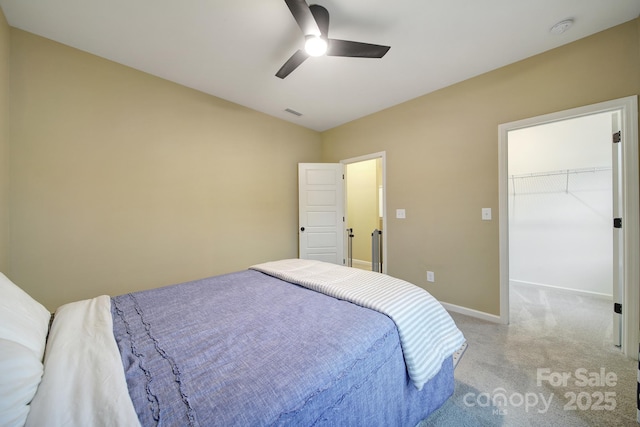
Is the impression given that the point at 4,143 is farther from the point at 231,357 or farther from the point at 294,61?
the point at 231,357

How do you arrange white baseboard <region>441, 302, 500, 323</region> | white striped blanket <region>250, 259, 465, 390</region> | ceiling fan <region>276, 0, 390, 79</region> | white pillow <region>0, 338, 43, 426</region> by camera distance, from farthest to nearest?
white baseboard <region>441, 302, 500, 323</region> → ceiling fan <region>276, 0, 390, 79</region> → white striped blanket <region>250, 259, 465, 390</region> → white pillow <region>0, 338, 43, 426</region>

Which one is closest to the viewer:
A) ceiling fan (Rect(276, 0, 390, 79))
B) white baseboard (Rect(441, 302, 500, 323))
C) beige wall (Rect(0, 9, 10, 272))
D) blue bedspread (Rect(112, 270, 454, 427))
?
blue bedspread (Rect(112, 270, 454, 427))

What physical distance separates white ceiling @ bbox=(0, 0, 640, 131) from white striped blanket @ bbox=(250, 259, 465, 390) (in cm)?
192

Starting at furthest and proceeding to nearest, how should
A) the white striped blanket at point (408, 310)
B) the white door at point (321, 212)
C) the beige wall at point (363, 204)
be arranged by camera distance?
the beige wall at point (363, 204) → the white door at point (321, 212) → the white striped blanket at point (408, 310)

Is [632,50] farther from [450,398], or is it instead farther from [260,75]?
[260,75]

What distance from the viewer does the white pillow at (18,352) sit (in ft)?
1.71

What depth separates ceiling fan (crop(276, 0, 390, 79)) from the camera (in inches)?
56.6

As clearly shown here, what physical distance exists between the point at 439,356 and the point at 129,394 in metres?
1.29

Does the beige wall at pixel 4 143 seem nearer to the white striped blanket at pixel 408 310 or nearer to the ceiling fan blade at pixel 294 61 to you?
the ceiling fan blade at pixel 294 61

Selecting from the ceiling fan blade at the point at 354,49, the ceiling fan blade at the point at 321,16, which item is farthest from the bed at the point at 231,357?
the ceiling fan blade at the point at 321,16

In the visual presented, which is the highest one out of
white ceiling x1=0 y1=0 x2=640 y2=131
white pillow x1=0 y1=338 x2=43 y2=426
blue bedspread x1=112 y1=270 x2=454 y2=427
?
white ceiling x1=0 y1=0 x2=640 y2=131

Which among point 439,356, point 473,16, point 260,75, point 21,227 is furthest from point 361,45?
point 21,227

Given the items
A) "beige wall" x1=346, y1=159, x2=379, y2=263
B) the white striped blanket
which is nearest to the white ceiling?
the white striped blanket

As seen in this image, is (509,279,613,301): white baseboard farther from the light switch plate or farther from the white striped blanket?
the white striped blanket
